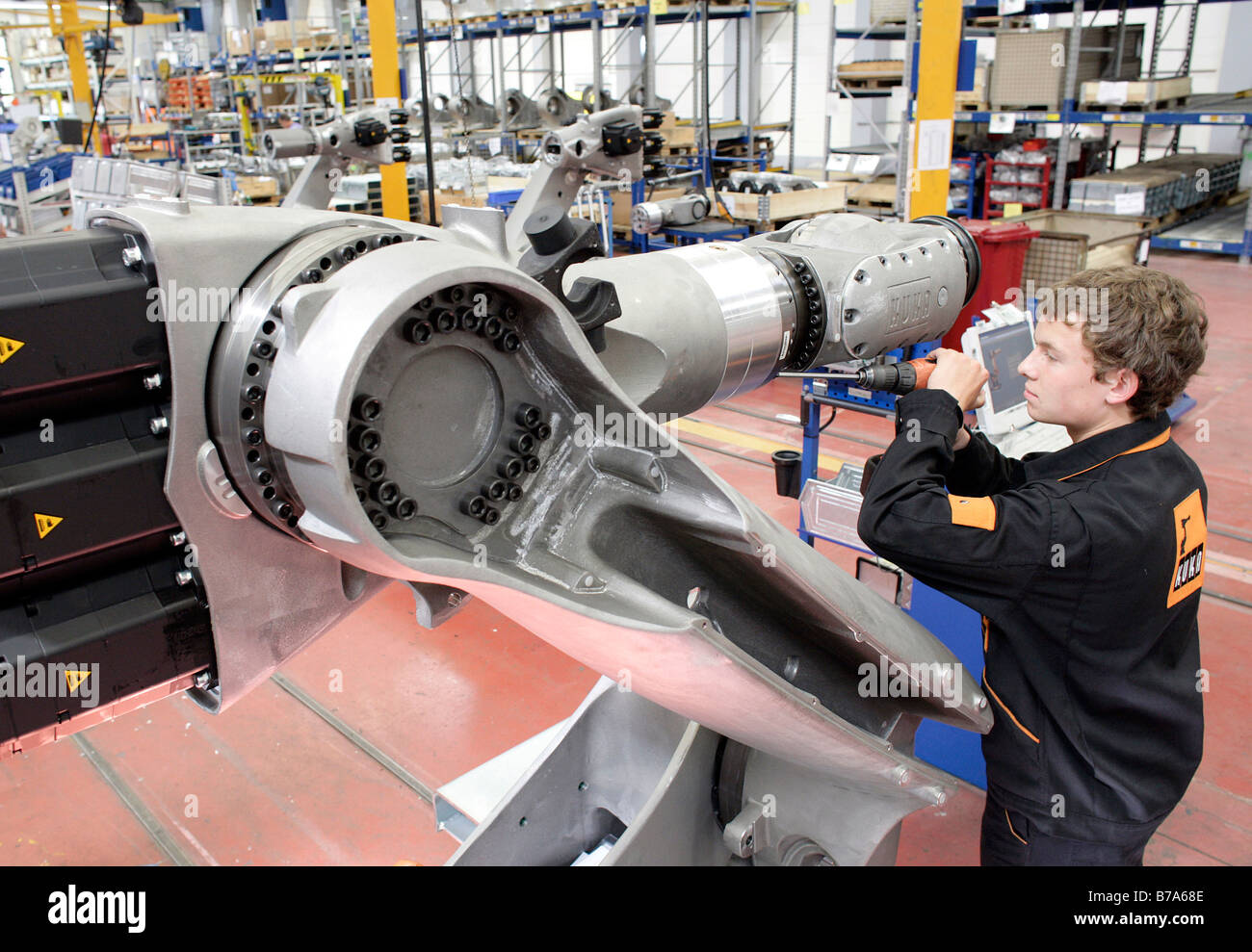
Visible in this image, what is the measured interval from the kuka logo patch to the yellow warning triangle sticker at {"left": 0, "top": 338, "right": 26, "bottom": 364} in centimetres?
149

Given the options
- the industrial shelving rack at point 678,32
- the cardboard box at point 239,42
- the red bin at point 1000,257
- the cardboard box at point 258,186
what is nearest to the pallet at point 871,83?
the industrial shelving rack at point 678,32

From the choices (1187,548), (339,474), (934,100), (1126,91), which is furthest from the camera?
(1126,91)

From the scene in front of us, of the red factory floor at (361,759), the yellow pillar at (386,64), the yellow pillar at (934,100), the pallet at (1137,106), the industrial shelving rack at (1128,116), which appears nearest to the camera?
the red factory floor at (361,759)

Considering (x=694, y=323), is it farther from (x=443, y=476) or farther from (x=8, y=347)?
(x=8, y=347)

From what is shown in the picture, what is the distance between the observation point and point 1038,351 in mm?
1547

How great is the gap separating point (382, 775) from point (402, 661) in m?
0.64

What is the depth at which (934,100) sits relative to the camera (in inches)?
149

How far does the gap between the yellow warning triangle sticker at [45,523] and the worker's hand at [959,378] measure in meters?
1.21

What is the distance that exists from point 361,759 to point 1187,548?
87.2 inches

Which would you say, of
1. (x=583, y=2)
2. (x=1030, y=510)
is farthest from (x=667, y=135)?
(x=1030, y=510)

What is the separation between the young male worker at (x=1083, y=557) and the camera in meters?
1.41

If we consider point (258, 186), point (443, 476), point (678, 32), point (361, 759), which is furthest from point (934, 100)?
point (678, 32)

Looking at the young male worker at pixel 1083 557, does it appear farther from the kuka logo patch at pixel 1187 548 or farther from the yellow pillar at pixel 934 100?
the yellow pillar at pixel 934 100

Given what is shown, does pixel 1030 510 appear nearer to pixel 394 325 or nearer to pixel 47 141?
pixel 394 325
